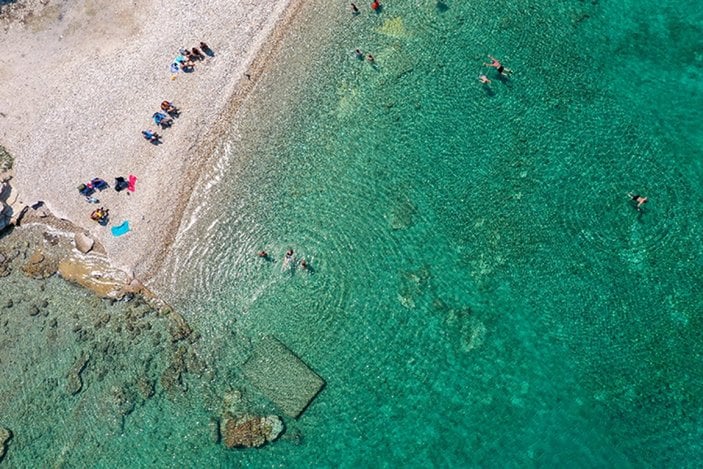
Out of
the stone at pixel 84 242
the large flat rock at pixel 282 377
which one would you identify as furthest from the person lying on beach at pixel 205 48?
the large flat rock at pixel 282 377

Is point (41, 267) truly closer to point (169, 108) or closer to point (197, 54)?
point (169, 108)

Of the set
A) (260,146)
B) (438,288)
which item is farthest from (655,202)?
(260,146)

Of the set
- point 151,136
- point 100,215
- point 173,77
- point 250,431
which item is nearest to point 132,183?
point 100,215

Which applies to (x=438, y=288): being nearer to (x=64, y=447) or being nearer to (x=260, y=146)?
(x=260, y=146)

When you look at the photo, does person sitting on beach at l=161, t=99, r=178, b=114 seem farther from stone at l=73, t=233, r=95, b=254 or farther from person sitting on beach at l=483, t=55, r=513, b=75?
person sitting on beach at l=483, t=55, r=513, b=75

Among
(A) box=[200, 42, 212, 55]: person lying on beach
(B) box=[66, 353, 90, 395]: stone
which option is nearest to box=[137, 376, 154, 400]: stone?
(B) box=[66, 353, 90, 395]: stone

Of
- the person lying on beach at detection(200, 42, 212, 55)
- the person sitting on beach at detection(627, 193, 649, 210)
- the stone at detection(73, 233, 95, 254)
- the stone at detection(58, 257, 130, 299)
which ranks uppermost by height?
the person sitting on beach at detection(627, 193, 649, 210)

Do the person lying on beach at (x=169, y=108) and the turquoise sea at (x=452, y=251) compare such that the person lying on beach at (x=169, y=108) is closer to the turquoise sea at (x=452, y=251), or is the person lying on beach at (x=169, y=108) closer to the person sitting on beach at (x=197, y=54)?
the person sitting on beach at (x=197, y=54)
